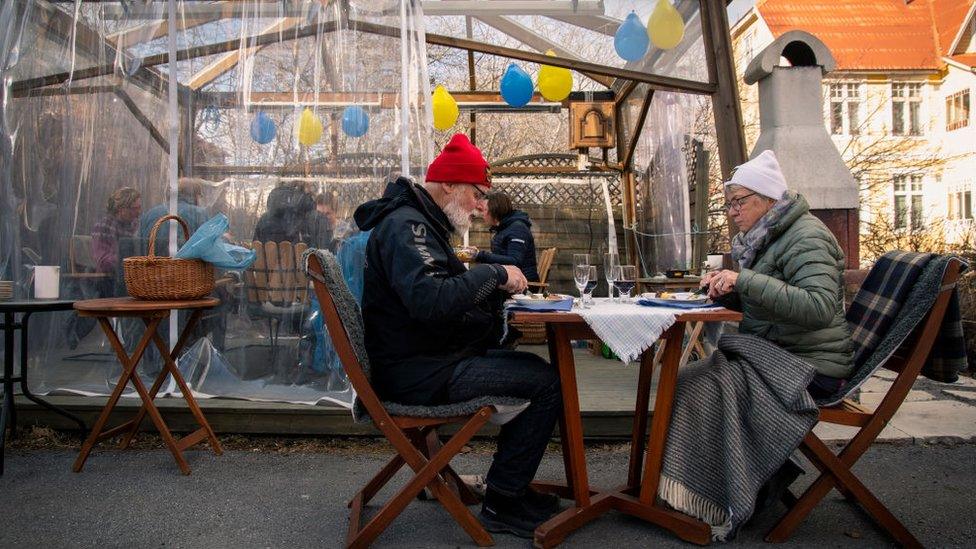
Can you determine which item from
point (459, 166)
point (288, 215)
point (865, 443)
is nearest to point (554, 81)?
point (288, 215)

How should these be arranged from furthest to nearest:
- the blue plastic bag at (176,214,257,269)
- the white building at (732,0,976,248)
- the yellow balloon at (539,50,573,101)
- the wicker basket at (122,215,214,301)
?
1. the white building at (732,0,976,248)
2. the yellow balloon at (539,50,573,101)
3. the blue plastic bag at (176,214,257,269)
4. the wicker basket at (122,215,214,301)

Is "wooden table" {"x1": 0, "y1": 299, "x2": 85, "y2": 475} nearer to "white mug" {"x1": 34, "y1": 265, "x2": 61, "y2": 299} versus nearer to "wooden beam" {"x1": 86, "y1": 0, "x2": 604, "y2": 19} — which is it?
"white mug" {"x1": 34, "y1": 265, "x2": 61, "y2": 299}

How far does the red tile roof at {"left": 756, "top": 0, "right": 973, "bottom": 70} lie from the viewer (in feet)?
72.3

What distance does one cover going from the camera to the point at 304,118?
4.82m

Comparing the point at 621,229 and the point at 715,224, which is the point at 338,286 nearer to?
the point at 621,229

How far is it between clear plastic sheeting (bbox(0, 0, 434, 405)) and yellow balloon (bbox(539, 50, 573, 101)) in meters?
2.72

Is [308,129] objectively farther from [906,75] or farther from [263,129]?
[906,75]

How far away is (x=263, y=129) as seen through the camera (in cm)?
485

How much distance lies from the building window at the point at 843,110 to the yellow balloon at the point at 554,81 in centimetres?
1372

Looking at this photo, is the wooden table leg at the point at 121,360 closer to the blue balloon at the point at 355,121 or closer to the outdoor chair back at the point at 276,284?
the outdoor chair back at the point at 276,284

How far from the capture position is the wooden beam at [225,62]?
16.1 ft

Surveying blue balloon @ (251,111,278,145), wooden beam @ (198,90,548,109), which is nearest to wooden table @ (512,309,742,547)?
wooden beam @ (198,90,548,109)

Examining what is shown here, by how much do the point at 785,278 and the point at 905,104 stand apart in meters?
23.4

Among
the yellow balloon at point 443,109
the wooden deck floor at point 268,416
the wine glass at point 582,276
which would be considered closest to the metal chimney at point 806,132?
the wooden deck floor at point 268,416
